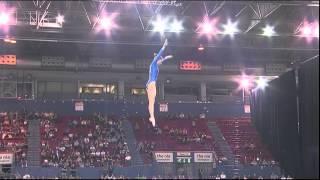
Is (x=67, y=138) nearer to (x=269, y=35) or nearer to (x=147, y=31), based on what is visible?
(x=147, y=31)

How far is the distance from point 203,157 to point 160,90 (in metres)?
7.21

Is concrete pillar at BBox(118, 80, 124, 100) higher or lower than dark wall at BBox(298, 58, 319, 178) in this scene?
higher

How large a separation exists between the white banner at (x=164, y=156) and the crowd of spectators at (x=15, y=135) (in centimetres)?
754

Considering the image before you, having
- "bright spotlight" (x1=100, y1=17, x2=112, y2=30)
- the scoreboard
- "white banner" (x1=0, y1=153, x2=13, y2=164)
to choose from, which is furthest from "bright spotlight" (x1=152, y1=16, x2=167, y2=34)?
"white banner" (x1=0, y1=153, x2=13, y2=164)

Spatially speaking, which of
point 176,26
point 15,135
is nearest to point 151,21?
point 176,26

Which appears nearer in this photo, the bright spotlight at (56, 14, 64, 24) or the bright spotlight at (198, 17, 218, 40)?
the bright spotlight at (56, 14, 64, 24)

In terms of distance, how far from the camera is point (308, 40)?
28.5 meters

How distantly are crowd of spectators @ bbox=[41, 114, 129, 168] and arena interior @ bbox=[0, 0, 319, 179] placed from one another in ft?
0.29

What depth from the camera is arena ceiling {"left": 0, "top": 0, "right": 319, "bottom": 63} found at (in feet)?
75.9

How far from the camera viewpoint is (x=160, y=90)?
36375 millimetres

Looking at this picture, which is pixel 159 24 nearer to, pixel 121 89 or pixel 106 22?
pixel 106 22

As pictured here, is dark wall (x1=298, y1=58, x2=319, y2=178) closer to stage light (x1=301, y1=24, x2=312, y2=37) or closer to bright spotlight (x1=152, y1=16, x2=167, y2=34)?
stage light (x1=301, y1=24, x2=312, y2=37)

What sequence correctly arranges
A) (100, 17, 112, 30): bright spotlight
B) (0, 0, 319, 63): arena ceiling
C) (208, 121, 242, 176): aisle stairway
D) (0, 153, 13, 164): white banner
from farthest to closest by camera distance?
1. (208, 121, 242, 176): aisle stairway
2. (0, 153, 13, 164): white banner
3. (100, 17, 112, 30): bright spotlight
4. (0, 0, 319, 63): arena ceiling

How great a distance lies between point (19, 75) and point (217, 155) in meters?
13.8
